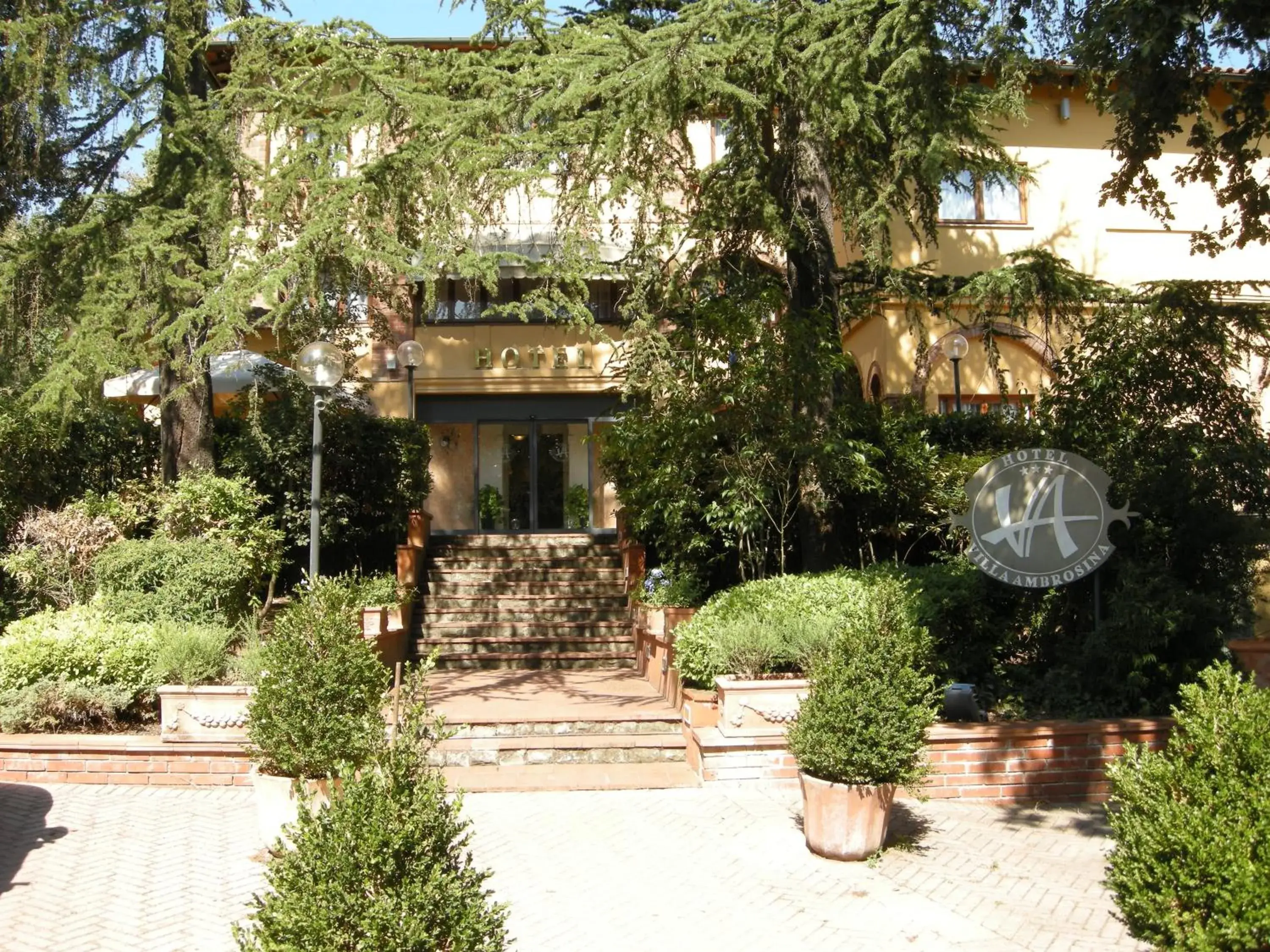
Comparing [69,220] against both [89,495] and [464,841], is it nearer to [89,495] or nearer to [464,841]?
[89,495]

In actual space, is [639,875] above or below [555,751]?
below

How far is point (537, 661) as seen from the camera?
12352 millimetres

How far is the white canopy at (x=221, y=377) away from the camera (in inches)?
525

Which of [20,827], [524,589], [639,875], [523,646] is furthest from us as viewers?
[524,589]

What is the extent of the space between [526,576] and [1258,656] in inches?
331

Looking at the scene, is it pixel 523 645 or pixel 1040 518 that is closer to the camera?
pixel 1040 518

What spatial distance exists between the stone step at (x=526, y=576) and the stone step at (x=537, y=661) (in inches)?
63.0

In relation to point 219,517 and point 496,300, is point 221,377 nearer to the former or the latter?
point 219,517

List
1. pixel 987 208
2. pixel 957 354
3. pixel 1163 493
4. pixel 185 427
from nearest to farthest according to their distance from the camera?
pixel 1163 493 → pixel 185 427 → pixel 957 354 → pixel 987 208

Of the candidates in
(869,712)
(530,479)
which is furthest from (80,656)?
(530,479)

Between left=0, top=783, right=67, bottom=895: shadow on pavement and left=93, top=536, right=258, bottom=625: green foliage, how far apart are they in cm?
216

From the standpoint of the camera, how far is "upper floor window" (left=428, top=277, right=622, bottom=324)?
19750mm

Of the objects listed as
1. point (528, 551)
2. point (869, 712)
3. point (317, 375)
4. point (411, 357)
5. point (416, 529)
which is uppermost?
point (411, 357)

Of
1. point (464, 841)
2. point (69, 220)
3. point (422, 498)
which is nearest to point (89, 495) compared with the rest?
point (69, 220)
